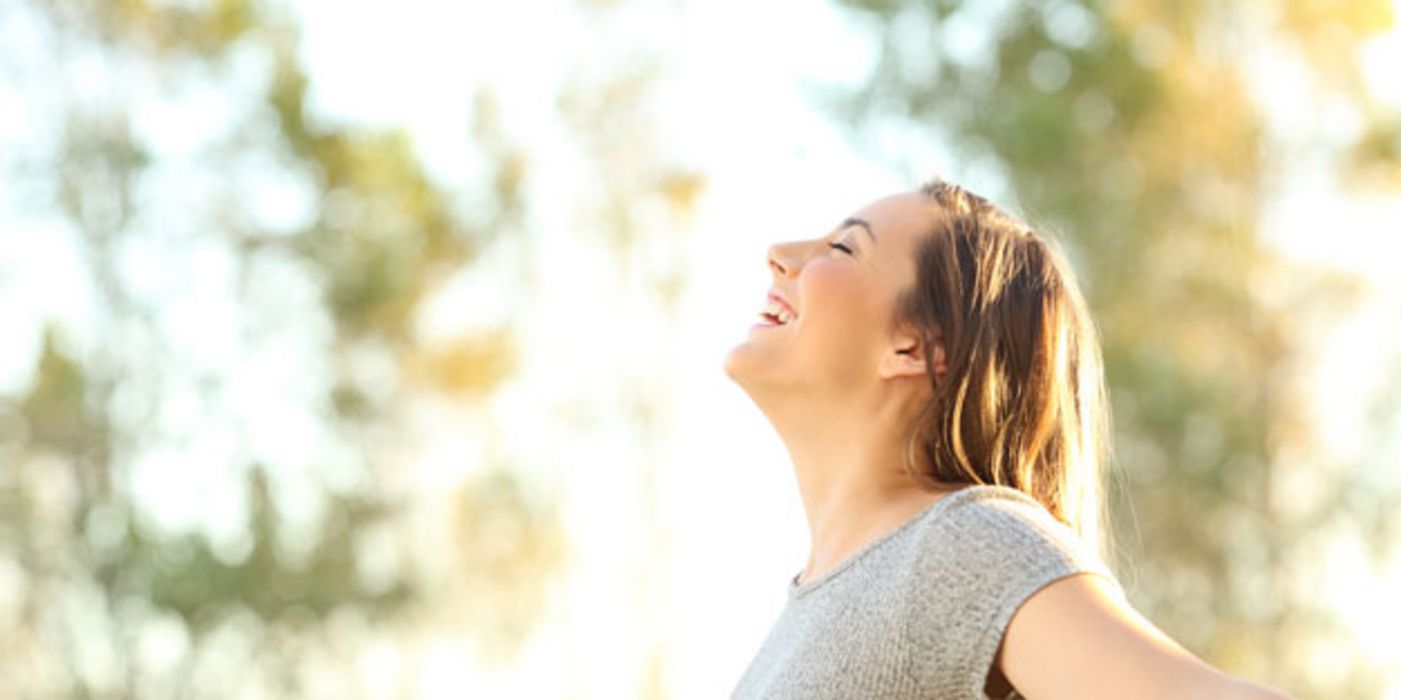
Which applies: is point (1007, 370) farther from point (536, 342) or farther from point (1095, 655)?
point (536, 342)

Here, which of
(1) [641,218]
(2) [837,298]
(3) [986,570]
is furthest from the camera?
(1) [641,218]

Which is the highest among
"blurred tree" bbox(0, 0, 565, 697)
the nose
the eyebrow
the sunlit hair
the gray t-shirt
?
the eyebrow

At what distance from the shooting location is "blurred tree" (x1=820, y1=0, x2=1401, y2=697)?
1050 centimetres

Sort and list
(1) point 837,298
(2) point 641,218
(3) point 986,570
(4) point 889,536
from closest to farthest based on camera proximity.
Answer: (3) point 986,570 < (4) point 889,536 < (1) point 837,298 < (2) point 641,218

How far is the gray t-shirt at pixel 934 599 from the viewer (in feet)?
4.32

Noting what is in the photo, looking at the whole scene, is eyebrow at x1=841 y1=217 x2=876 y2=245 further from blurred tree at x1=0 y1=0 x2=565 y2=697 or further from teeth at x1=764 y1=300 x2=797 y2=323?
blurred tree at x1=0 y1=0 x2=565 y2=697

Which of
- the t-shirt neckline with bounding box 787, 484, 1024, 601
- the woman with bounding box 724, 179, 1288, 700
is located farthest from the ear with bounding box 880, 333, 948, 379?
the t-shirt neckline with bounding box 787, 484, 1024, 601

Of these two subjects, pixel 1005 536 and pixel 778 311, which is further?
pixel 778 311

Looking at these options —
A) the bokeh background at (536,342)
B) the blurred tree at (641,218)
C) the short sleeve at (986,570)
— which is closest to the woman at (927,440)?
the short sleeve at (986,570)

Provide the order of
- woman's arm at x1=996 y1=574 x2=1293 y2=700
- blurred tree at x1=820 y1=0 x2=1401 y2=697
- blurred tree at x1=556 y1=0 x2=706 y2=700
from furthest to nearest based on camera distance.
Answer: blurred tree at x1=556 y1=0 x2=706 y2=700, blurred tree at x1=820 y1=0 x2=1401 y2=697, woman's arm at x1=996 y1=574 x2=1293 y2=700

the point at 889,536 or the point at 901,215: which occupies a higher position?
the point at 901,215

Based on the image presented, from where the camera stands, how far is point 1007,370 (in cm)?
153

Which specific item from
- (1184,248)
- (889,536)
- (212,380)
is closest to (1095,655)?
(889,536)

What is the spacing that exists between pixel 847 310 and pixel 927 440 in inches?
5.0
